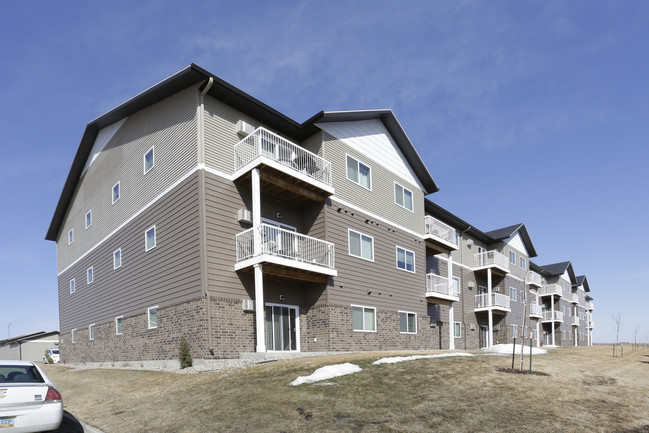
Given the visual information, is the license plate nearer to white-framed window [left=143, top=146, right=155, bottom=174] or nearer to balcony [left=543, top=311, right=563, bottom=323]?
white-framed window [left=143, top=146, right=155, bottom=174]

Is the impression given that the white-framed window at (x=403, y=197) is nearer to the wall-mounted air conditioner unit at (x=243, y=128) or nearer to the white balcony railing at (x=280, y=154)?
the white balcony railing at (x=280, y=154)

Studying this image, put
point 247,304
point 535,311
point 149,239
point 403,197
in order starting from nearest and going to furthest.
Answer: point 247,304
point 149,239
point 403,197
point 535,311

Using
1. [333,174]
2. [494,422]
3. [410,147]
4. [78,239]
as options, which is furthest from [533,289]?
[494,422]

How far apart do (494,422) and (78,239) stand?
89.4 feet

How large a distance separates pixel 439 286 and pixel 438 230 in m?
3.41

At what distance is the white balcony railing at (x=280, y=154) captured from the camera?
1812cm

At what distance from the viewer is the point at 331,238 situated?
20312 millimetres

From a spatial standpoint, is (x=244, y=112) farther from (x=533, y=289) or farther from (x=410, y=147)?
(x=533, y=289)

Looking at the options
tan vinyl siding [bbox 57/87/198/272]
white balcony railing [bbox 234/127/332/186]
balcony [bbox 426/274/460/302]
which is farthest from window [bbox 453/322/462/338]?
tan vinyl siding [bbox 57/87/198/272]

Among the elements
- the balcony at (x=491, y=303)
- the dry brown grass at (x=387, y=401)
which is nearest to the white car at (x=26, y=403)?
the dry brown grass at (x=387, y=401)

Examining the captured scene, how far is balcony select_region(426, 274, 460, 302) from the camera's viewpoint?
2703 centimetres

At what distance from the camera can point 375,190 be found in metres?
23.8

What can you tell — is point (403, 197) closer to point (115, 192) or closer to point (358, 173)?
point (358, 173)

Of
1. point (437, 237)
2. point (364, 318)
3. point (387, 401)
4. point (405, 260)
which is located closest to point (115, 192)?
point (364, 318)
